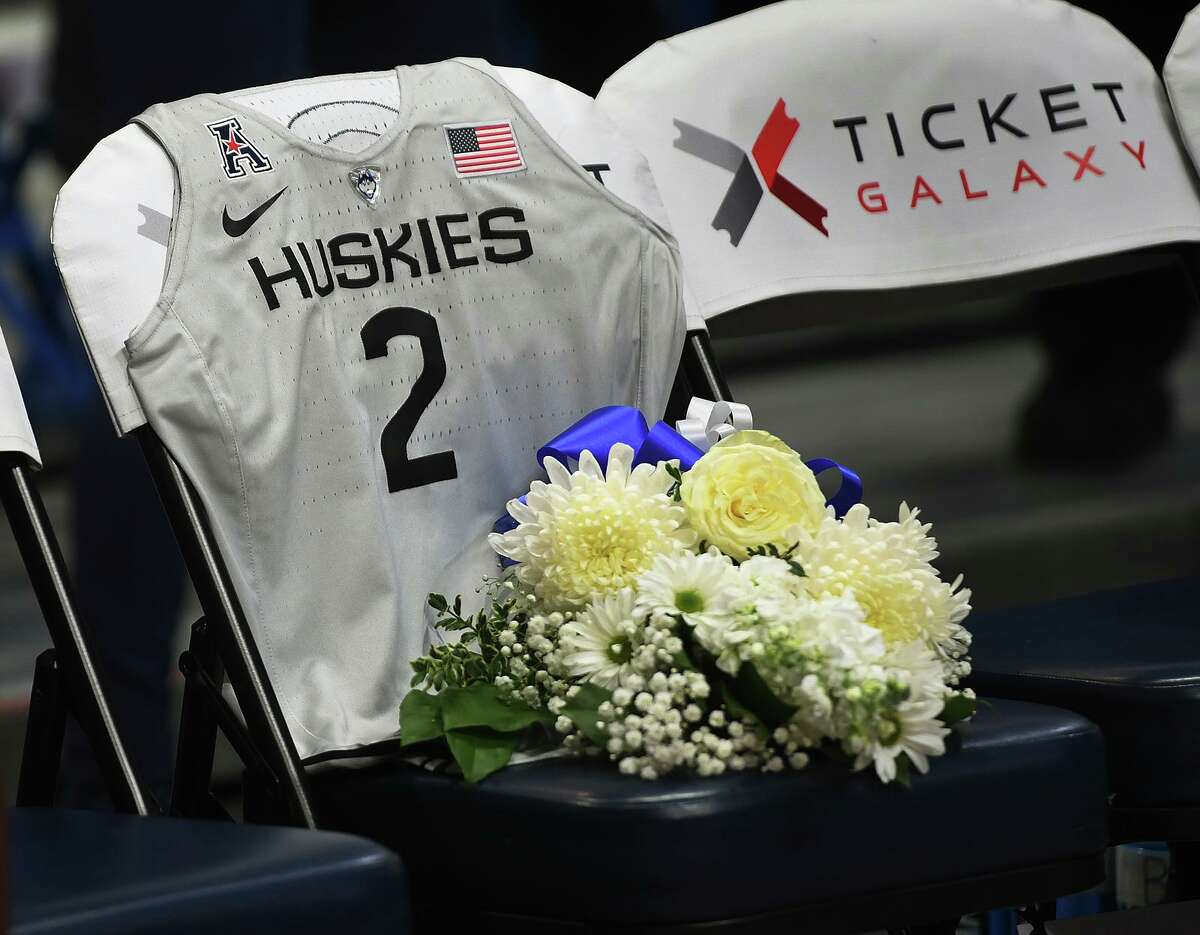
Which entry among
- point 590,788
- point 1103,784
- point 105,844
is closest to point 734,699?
point 590,788

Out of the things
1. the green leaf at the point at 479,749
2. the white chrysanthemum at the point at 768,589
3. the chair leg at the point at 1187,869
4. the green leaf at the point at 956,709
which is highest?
the white chrysanthemum at the point at 768,589

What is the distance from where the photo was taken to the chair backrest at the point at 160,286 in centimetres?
154

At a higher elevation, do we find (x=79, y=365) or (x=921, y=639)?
(x=79, y=365)

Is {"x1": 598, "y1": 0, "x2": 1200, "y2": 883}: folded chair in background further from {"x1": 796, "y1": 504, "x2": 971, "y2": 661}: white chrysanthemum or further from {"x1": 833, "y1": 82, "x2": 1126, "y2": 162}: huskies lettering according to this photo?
{"x1": 796, "y1": 504, "x2": 971, "y2": 661}: white chrysanthemum

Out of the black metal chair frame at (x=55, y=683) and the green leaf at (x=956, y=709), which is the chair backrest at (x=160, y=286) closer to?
the black metal chair frame at (x=55, y=683)

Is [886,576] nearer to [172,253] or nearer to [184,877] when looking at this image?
[184,877]

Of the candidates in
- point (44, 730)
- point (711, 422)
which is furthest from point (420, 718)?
point (711, 422)

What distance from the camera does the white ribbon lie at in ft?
5.74

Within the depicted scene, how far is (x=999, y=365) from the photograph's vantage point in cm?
629

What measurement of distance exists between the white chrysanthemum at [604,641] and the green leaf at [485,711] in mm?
57

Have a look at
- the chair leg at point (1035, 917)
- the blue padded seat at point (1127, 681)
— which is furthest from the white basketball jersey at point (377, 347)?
the chair leg at point (1035, 917)

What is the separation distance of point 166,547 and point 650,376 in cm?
127

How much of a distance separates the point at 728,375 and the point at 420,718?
4.28m

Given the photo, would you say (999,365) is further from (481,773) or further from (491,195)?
(481,773)
